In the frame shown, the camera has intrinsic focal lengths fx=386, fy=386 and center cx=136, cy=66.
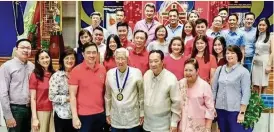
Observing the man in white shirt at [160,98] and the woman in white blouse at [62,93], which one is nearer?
the man in white shirt at [160,98]

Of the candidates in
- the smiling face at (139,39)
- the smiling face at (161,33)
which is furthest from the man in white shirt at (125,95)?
the smiling face at (161,33)

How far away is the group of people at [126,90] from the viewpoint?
122 inches

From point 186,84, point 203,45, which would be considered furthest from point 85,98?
point 203,45

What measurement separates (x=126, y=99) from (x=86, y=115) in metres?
0.39

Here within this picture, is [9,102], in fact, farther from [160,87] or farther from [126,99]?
[160,87]

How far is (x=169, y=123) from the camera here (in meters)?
3.11

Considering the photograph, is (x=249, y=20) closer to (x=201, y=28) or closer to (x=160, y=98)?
(x=201, y=28)

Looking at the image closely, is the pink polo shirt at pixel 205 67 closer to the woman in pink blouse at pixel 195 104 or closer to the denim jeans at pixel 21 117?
the woman in pink blouse at pixel 195 104

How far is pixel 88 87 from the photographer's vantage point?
319cm

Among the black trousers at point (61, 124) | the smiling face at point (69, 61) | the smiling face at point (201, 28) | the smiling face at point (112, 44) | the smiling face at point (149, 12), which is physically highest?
the smiling face at point (149, 12)

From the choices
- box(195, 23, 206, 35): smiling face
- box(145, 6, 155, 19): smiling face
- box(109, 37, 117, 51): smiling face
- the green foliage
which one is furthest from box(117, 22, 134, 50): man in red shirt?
the green foliage

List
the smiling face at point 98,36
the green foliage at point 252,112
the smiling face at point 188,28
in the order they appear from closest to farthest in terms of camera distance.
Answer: the green foliage at point 252,112 < the smiling face at point 98,36 < the smiling face at point 188,28

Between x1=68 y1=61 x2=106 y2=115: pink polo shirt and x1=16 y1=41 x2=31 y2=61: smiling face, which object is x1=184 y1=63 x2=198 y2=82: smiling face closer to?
x1=68 y1=61 x2=106 y2=115: pink polo shirt

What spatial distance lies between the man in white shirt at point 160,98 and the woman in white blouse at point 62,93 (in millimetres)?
704
